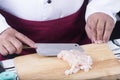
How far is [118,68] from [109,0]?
1.16ft

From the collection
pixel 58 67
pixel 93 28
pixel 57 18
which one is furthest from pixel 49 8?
pixel 58 67

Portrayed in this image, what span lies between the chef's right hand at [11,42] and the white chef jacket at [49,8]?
0.15m

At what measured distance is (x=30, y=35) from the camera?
3.90 feet

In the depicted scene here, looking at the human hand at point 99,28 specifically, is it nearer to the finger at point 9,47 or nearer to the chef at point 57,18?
the chef at point 57,18

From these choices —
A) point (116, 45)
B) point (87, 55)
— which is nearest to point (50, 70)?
point (87, 55)

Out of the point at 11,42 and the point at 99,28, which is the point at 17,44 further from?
the point at 99,28

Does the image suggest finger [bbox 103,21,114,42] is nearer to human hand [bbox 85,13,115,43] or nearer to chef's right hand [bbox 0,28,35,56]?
human hand [bbox 85,13,115,43]

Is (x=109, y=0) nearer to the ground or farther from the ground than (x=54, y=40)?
farther from the ground

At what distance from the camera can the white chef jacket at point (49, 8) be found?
1.13 m

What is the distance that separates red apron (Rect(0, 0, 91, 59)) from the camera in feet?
3.81

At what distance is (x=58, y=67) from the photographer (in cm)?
93

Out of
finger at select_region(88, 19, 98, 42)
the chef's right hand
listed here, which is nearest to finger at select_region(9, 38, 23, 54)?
the chef's right hand

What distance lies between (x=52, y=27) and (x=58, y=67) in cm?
27

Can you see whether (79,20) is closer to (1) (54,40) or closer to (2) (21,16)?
(1) (54,40)
